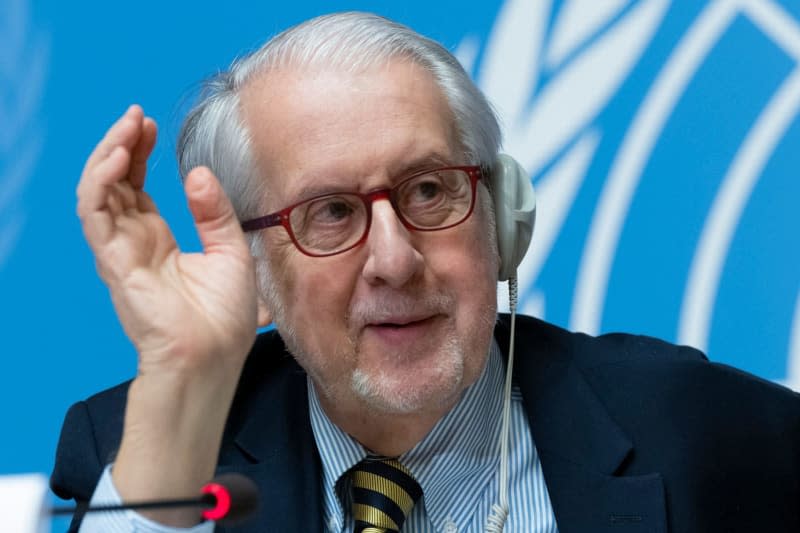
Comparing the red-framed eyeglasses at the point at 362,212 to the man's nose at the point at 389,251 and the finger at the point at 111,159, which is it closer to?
the man's nose at the point at 389,251

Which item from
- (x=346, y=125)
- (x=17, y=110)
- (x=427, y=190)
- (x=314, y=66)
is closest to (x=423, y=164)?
(x=427, y=190)

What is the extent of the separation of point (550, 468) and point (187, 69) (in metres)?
1.18

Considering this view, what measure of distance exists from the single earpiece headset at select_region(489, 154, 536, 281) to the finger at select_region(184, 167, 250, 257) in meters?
0.61

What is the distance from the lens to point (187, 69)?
2557mm

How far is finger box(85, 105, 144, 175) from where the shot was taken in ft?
5.14

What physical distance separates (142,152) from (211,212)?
14 cm

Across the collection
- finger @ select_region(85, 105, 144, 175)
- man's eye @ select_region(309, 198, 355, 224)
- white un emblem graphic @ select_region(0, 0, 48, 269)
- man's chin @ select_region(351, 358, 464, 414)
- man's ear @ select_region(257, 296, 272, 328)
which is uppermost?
white un emblem graphic @ select_region(0, 0, 48, 269)

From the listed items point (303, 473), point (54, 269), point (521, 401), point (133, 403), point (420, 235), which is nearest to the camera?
point (133, 403)

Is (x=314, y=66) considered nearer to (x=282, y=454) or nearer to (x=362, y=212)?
(x=362, y=212)

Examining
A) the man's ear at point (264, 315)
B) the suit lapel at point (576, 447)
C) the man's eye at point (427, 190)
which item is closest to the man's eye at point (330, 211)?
the man's eye at point (427, 190)

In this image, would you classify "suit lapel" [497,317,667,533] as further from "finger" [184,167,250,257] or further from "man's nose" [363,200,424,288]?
"finger" [184,167,250,257]

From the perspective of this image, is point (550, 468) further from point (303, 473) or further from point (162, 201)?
point (162, 201)

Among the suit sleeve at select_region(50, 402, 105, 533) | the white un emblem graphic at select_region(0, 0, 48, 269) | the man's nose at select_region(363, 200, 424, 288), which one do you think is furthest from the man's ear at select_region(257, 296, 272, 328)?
the white un emblem graphic at select_region(0, 0, 48, 269)

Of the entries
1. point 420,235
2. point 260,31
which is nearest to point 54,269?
point 260,31
